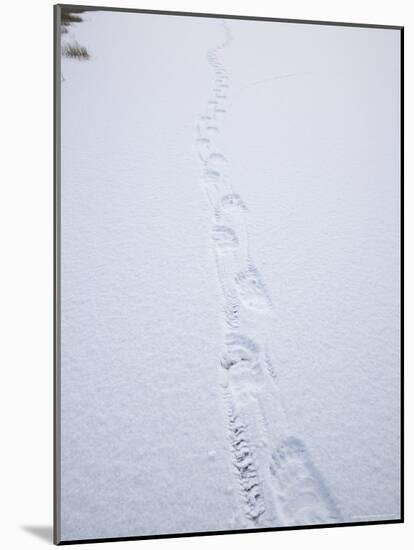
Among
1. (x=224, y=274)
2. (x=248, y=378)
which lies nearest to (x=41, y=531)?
(x=248, y=378)

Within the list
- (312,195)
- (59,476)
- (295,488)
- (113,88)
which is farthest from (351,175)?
(59,476)

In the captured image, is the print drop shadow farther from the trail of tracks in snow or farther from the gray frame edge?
the trail of tracks in snow

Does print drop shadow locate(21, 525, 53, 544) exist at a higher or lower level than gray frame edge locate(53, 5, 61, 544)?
lower

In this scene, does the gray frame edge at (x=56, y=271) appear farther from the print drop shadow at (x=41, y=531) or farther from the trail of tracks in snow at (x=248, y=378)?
the trail of tracks in snow at (x=248, y=378)

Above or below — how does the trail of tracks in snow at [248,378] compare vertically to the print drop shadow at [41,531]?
above

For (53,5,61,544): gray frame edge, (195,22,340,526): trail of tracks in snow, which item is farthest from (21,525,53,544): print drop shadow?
(195,22,340,526): trail of tracks in snow

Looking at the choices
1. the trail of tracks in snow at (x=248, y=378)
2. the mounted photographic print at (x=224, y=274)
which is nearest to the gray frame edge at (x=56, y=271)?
the mounted photographic print at (x=224, y=274)

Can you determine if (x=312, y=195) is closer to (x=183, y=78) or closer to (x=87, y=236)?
(x=183, y=78)

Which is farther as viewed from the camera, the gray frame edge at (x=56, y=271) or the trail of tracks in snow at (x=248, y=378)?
the trail of tracks in snow at (x=248, y=378)
